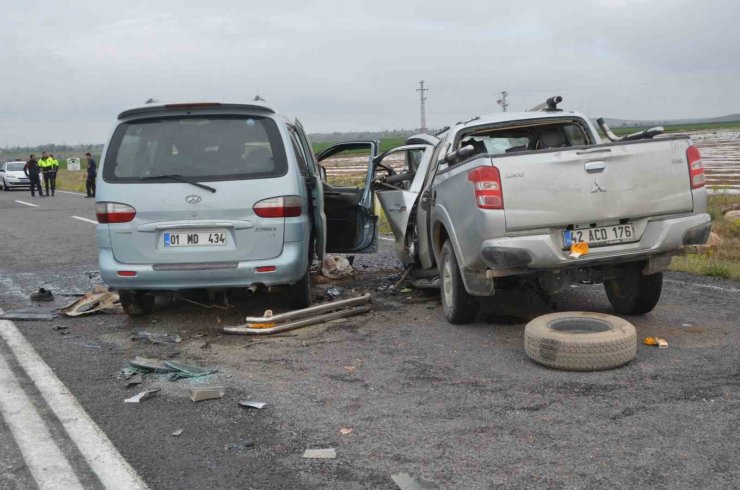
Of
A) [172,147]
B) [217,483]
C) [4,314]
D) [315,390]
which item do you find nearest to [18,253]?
[4,314]

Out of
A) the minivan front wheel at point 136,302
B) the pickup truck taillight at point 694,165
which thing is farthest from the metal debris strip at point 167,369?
the pickup truck taillight at point 694,165

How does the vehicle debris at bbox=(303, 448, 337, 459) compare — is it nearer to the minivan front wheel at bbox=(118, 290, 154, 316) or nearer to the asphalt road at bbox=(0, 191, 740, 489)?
the asphalt road at bbox=(0, 191, 740, 489)

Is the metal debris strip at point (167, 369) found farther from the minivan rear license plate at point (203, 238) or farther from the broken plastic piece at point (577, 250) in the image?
the broken plastic piece at point (577, 250)

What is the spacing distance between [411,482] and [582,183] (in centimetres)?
285

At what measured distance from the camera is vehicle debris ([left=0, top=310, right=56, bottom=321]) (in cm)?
712

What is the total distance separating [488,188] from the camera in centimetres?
537

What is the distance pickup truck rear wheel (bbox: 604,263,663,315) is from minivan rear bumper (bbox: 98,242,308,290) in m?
2.66

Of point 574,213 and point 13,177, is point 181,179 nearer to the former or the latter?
point 574,213

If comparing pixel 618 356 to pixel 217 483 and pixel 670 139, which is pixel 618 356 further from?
pixel 217 483

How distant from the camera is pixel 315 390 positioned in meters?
4.71

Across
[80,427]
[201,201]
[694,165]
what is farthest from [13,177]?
[694,165]

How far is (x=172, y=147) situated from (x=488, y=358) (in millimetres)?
3195

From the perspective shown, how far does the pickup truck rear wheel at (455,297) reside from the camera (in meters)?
6.14

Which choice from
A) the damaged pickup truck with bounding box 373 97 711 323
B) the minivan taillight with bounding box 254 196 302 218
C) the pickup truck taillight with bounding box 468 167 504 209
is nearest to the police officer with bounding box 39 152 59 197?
the minivan taillight with bounding box 254 196 302 218
